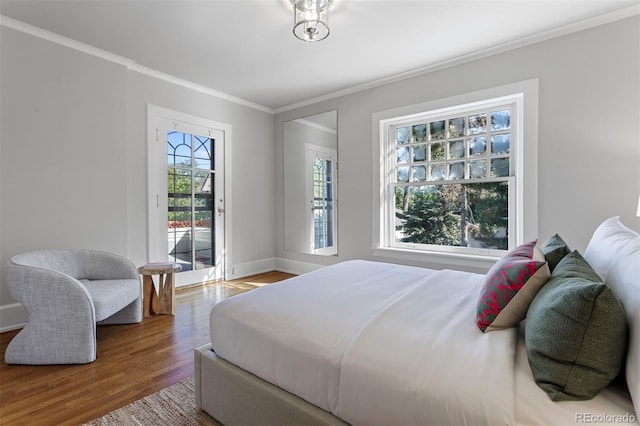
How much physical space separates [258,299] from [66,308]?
4.80ft

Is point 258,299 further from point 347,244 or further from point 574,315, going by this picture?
point 347,244

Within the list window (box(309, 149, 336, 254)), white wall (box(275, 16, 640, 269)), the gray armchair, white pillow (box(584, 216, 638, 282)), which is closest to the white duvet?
white pillow (box(584, 216, 638, 282))

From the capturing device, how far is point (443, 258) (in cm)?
341

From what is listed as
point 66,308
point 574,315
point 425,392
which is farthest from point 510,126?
point 66,308

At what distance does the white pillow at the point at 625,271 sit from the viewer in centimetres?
81

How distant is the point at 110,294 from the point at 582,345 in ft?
9.08

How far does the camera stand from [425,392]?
0.94 m

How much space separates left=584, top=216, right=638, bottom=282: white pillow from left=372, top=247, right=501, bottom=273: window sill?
1.60 metres

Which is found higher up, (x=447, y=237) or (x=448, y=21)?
(x=448, y=21)

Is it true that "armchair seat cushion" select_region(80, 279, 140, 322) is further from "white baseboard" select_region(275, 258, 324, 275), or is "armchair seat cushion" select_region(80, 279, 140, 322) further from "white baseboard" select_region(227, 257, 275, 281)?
"white baseboard" select_region(275, 258, 324, 275)

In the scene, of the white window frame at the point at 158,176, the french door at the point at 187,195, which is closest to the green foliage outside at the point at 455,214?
the french door at the point at 187,195

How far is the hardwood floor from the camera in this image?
1.65 meters

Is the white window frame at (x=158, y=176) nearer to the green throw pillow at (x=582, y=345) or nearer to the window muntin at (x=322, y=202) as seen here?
the window muntin at (x=322, y=202)

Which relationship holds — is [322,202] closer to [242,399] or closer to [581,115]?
[581,115]
